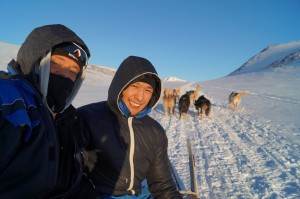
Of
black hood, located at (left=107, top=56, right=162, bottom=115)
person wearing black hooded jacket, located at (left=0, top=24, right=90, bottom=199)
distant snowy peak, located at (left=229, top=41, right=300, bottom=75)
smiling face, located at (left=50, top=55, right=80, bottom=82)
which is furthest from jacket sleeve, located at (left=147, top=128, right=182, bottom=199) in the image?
distant snowy peak, located at (left=229, top=41, right=300, bottom=75)

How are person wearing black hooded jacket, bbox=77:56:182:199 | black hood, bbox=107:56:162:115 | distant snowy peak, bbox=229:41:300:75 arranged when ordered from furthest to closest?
distant snowy peak, bbox=229:41:300:75
black hood, bbox=107:56:162:115
person wearing black hooded jacket, bbox=77:56:182:199

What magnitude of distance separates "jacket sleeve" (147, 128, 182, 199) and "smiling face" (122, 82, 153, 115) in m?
0.39

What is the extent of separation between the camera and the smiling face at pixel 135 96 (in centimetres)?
260

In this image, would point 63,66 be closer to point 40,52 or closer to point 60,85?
point 60,85

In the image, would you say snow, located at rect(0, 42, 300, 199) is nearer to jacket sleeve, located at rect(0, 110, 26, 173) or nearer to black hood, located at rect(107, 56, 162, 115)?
black hood, located at rect(107, 56, 162, 115)

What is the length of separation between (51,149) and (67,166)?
1.36 feet

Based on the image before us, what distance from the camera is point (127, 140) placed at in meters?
2.46

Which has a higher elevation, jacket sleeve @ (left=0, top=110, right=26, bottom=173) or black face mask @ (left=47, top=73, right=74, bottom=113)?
black face mask @ (left=47, top=73, right=74, bottom=113)

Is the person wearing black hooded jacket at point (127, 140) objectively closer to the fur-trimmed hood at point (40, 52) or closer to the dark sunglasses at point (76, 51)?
the dark sunglasses at point (76, 51)

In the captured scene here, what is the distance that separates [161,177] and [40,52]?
1724 millimetres

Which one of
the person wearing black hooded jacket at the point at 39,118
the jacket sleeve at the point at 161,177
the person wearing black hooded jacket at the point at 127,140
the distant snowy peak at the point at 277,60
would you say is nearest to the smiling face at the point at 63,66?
the person wearing black hooded jacket at the point at 39,118

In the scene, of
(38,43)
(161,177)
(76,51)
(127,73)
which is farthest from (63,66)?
(161,177)

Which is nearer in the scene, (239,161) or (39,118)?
(39,118)

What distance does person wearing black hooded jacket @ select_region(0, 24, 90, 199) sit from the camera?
41.3 inches
